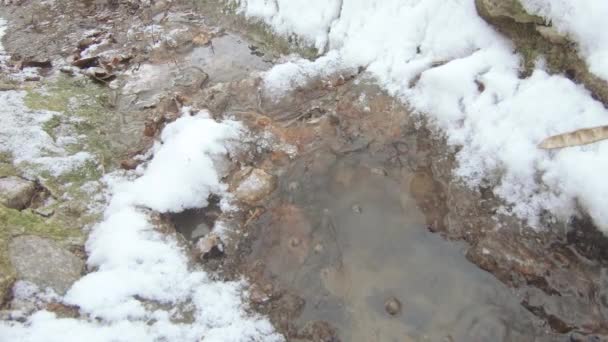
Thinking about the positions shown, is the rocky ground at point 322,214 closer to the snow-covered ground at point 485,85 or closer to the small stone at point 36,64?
the snow-covered ground at point 485,85

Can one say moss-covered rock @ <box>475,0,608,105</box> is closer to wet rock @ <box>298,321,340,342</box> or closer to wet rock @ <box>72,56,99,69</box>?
wet rock @ <box>298,321,340,342</box>

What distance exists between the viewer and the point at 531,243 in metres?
2.90

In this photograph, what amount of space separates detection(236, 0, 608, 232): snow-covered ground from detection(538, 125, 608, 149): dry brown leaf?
0.46 feet

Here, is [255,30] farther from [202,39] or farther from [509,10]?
[509,10]

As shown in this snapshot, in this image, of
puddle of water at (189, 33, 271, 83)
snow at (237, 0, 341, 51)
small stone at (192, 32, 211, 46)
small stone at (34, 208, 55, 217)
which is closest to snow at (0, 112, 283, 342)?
small stone at (34, 208, 55, 217)

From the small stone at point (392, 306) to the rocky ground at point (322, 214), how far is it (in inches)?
0.5

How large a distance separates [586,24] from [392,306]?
8.21 feet

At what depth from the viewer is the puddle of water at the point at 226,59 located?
516 centimetres

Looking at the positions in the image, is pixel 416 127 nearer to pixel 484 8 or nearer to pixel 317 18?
pixel 484 8

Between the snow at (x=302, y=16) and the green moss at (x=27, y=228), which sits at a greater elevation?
the snow at (x=302, y=16)

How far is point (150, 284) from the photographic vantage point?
2949 millimetres

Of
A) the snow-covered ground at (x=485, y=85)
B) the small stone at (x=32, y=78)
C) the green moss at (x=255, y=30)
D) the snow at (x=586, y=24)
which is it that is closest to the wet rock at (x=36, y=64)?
the small stone at (x=32, y=78)

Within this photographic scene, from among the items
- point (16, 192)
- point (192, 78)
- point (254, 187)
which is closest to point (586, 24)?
point (254, 187)

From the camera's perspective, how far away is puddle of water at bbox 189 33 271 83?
5.16m
